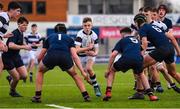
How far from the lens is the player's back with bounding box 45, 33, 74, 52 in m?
13.6

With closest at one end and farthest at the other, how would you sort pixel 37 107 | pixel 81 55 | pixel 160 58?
pixel 37 107, pixel 160 58, pixel 81 55

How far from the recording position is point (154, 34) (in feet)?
47.4

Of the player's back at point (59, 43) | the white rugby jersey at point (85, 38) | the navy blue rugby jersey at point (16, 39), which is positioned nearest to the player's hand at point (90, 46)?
the white rugby jersey at point (85, 38)

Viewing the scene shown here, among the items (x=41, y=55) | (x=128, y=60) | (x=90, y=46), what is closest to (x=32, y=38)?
(x=90, y=46)

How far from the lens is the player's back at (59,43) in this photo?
537 inches

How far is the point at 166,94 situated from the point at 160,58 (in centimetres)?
176

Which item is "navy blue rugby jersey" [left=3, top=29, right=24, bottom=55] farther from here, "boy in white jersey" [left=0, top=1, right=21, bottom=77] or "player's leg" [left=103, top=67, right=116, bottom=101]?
"player's leg" [left=103, top=67, right=116, bottom=101]

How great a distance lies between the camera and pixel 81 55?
56.0 feet

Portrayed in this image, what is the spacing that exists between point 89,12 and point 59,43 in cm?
5276

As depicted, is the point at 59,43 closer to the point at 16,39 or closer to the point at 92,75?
the point at 16,39

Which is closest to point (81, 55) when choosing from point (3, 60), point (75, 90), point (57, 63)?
point (75, 90)

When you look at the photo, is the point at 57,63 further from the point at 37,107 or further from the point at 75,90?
the point at 75,90

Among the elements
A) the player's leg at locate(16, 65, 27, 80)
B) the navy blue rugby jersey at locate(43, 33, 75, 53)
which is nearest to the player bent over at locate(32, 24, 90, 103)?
the navy blue rugby jersey at locate(43, 33, 75, 53)

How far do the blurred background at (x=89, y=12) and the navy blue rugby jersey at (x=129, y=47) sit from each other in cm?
4275
